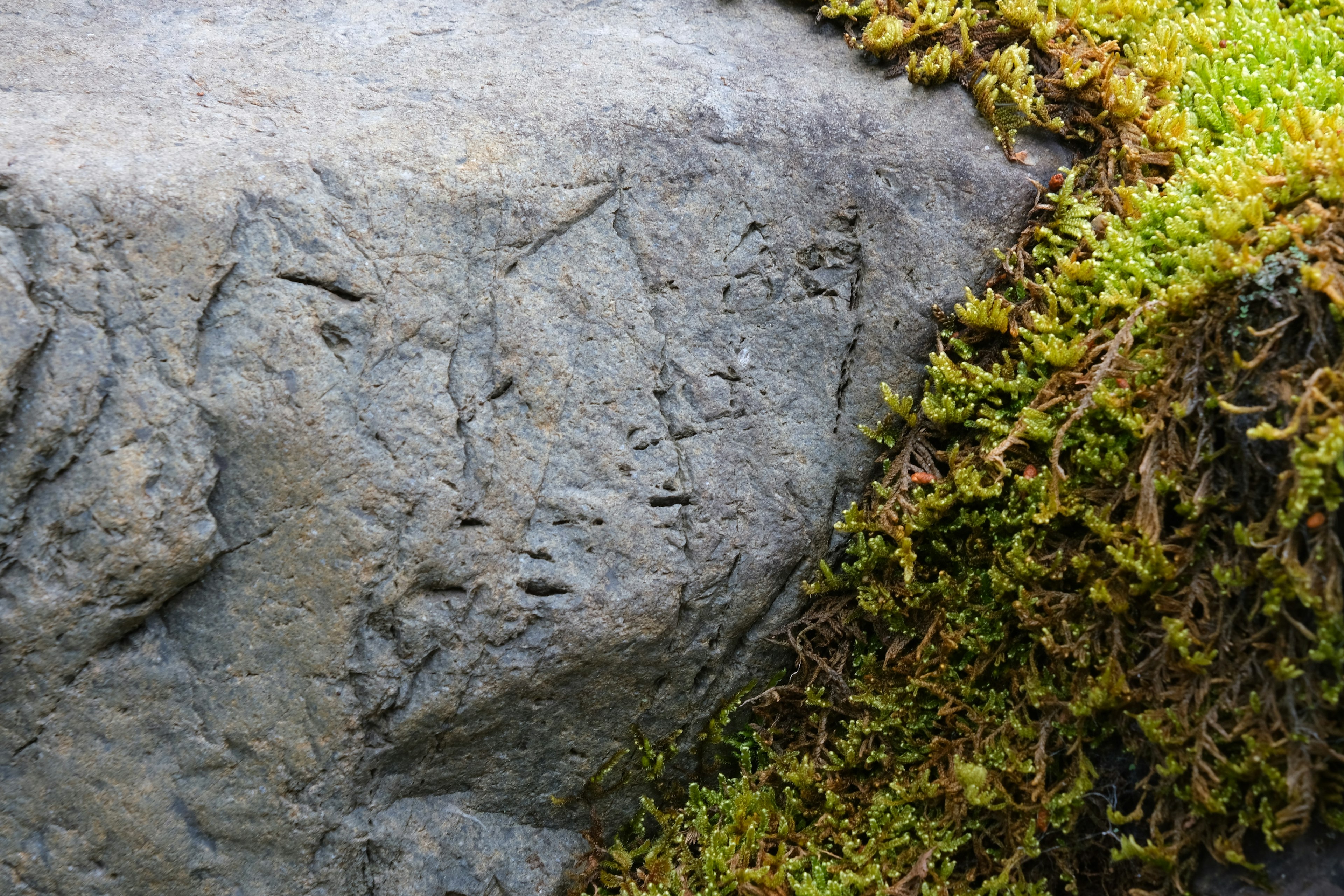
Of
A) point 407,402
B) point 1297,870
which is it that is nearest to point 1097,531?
point 1297,870

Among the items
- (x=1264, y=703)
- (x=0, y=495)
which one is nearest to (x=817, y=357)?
(x=1264, y=703)

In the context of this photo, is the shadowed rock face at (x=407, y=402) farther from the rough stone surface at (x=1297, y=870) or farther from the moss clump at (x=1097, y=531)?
the rough stone surface at (x=1297, y=870)

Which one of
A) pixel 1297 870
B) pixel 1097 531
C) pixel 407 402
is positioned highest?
pixel 1097 531

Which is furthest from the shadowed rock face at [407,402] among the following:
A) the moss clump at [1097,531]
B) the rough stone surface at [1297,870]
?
the rough stone surface at [1297,870]

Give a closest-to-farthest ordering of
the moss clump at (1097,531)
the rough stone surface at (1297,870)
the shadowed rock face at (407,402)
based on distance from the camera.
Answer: the rough stone surface at (1297,870), the moss clump at (1097,531), the shadowed rock face at (407,402)

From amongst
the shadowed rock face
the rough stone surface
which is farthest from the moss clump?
the shadowed rock face

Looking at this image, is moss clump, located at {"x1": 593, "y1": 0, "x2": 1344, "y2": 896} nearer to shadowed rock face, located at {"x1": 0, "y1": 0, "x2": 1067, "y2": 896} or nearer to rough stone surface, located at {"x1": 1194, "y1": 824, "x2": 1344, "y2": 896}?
rough stone surface, located at {"x1": 1194, "y1": 824, "x2": 1344, "y2": 896}

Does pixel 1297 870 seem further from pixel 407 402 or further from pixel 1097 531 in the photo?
pixel 407 402
